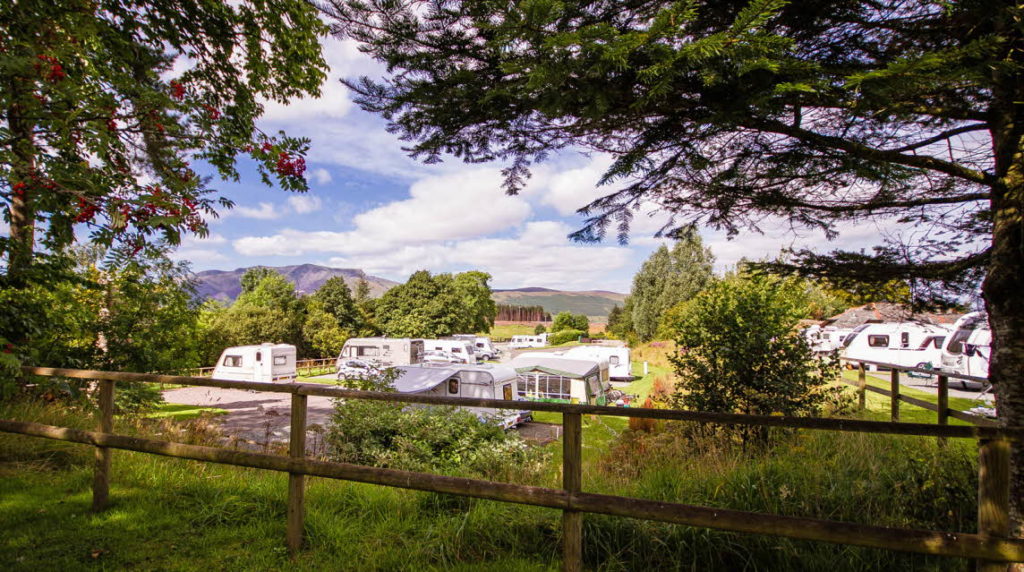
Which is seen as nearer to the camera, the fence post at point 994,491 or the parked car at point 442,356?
the fence post at point 994,491

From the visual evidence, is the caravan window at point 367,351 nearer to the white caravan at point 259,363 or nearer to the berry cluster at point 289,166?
the white caravan at point 259,363

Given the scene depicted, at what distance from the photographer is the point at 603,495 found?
2590mm

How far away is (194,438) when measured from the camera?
5863 mm

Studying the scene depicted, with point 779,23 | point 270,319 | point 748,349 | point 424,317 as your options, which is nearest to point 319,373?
point 270,319

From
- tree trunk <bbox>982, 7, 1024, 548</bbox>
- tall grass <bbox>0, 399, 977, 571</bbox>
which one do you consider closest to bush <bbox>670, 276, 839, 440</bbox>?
tall grass <bbox>0, 399, 977, 571</bbox>

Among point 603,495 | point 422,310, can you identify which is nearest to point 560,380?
point 603,495

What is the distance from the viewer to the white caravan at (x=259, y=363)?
85.0 feet

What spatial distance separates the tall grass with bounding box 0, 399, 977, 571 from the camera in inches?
121

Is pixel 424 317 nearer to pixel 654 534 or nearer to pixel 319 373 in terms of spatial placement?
pixel 319 373

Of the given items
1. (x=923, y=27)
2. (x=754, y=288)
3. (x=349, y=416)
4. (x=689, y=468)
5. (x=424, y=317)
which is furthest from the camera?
(x=424, y=317)

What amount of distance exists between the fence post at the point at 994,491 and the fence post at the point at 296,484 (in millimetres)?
3824

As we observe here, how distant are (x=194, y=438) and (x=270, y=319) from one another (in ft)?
117

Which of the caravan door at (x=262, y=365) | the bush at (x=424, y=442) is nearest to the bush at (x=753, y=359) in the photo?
the bush at (x=424, y=442)

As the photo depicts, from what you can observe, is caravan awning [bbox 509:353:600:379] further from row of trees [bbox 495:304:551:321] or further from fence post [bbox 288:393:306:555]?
row of trees [bbox 495:304:551:321]
